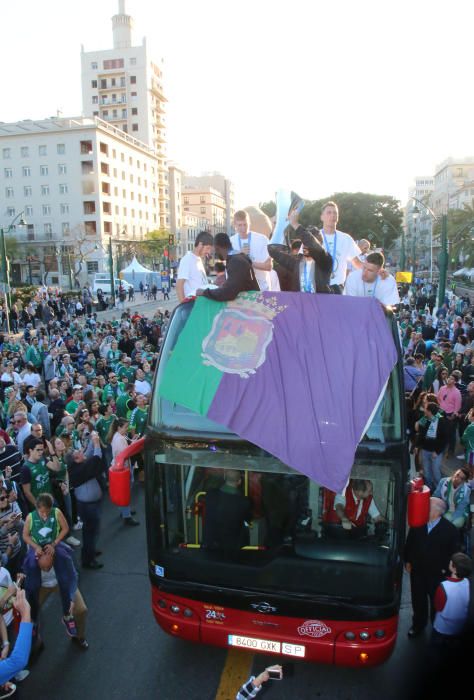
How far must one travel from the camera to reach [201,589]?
15.0 feet

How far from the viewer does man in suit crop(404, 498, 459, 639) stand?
5.29 meters

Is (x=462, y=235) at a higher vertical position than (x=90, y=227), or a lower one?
lower

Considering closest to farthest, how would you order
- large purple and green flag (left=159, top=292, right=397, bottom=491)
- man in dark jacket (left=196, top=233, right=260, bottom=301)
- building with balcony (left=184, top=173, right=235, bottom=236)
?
large purple and green flag (left=159, top=292, right=397, bottom=491) < man in dark jacket (left=196, top=233, right=260, bottom=301) < building with balcony (left=184, top=173, right=235, bottom=236)

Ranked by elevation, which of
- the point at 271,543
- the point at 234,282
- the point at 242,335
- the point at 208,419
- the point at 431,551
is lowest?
the point at 431,551

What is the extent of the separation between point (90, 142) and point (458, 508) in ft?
220

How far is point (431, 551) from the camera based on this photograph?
5.29m

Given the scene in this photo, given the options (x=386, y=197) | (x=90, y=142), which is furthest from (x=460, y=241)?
(x=90, y=142)

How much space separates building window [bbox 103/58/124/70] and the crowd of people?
83.0 meters

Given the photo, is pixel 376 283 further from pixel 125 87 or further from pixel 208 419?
pixel 125 87

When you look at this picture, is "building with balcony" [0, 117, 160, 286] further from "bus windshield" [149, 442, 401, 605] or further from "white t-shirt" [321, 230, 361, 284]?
"bus windshield" [149, 442, 401, 605]

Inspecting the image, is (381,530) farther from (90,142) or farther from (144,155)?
(144,155)

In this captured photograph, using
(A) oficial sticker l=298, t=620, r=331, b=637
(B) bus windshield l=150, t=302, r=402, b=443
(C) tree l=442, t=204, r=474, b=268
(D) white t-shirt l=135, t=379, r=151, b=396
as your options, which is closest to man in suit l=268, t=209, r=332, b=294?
(B) bus windshield l=150, t=302, r=402, b=443

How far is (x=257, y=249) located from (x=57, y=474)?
3.90 m

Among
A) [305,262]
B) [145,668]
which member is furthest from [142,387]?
[145,668]
